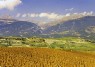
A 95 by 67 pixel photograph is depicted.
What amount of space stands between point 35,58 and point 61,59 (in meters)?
3.96

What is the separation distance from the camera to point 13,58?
82.1 ft

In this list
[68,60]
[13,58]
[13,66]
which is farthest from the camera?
[68,60]

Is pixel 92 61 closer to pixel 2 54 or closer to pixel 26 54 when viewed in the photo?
pixel 26 54

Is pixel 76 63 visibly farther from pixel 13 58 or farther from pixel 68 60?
pixel 13 58

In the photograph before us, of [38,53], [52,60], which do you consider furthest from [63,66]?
[38,53]

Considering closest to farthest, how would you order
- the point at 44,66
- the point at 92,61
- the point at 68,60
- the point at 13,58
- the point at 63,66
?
the point at 13,58
the point at 44,66
the point at 63,66
the point at 68,60
the point at 92,61

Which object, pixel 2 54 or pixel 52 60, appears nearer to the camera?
pixel 2 54

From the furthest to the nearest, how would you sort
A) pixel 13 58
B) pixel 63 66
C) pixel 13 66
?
1. pixel 63 66
2. pixel 13 58
3. pixel 13 66

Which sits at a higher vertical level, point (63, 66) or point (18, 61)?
point (18, 61)

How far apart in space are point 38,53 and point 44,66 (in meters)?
3.36

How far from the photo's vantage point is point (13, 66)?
23234mm

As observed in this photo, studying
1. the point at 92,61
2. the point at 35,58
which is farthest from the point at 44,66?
the point at 92,61

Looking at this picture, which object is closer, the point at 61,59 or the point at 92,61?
the point at 61,59

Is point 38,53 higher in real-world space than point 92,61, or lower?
higher
